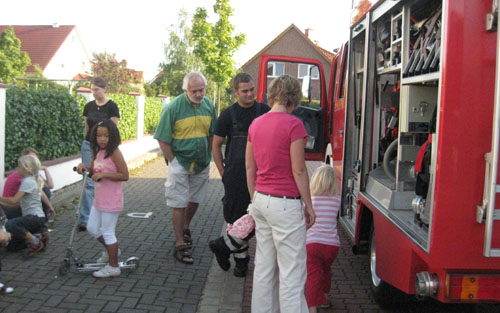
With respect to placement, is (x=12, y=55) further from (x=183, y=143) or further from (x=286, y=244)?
(x=286, y=244)

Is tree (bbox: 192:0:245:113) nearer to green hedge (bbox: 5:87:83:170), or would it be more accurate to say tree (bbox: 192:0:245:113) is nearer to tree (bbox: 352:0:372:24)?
green hedge (bbox: 5:87:83:170)

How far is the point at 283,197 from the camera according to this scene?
3.42m

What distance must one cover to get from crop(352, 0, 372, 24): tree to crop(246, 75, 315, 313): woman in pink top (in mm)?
1918

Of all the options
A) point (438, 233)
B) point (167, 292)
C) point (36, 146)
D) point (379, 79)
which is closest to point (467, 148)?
point (438, 233)

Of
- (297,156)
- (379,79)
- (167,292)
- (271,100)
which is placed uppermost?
(379,79)

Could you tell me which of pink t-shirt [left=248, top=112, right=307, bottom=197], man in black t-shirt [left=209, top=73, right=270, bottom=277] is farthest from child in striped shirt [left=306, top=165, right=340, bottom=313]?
man in black t-shirt [left=209, top=73, right=270, bottom=277]

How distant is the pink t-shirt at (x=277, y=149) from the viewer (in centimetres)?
338

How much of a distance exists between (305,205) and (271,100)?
2.50 feet

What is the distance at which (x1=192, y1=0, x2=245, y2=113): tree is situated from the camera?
71.5ft

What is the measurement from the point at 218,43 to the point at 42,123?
47.6 ft

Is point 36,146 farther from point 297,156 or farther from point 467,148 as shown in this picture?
point 467,148

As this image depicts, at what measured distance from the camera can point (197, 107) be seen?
18.1 feet

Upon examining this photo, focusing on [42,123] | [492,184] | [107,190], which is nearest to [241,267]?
[107,190]

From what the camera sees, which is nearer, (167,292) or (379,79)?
(167,292)
